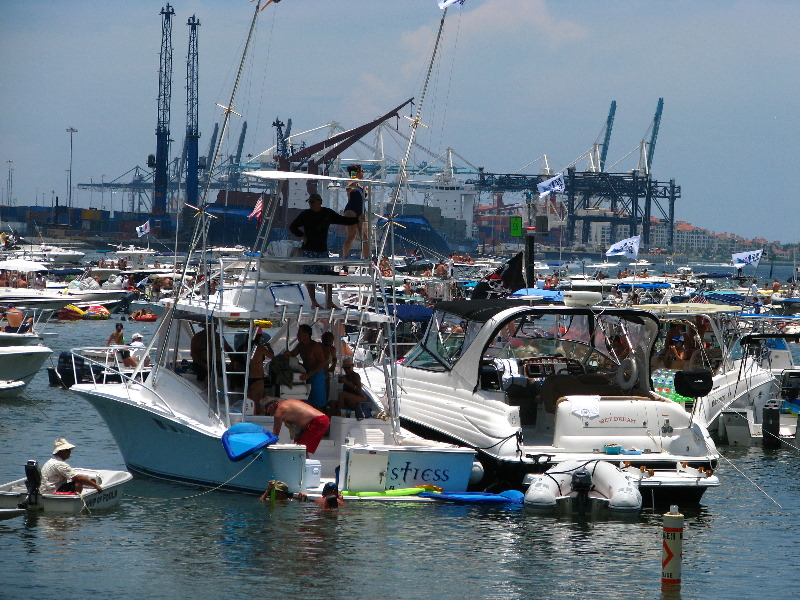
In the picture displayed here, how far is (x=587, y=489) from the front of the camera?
55.5 ft

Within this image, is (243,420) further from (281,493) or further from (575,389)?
(575,389)

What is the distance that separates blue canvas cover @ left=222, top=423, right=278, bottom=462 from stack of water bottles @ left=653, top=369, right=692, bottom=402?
10.8m

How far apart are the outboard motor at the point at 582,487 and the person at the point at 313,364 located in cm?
394

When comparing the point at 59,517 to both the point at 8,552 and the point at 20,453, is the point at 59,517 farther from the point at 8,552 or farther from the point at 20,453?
the point at 20,453

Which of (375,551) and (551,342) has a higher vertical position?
(551,342)

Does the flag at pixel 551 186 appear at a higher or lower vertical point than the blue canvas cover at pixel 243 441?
higher

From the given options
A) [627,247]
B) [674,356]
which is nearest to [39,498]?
[674,356]

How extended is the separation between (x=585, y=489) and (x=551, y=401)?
2.91 metres

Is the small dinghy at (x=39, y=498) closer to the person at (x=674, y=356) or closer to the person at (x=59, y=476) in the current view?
the person at (x=59, y=476)

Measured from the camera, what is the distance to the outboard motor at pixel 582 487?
16.9 meters

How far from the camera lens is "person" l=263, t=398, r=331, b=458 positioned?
1741 cm

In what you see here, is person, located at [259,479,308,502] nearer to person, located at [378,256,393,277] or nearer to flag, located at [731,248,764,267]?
person, located at [378,256,393,277]

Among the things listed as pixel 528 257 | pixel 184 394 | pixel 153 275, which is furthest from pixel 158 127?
pixel 184 394

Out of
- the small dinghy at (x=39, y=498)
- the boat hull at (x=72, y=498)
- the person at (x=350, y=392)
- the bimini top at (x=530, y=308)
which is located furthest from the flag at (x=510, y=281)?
the small dinghy at (x=39, y=498)
